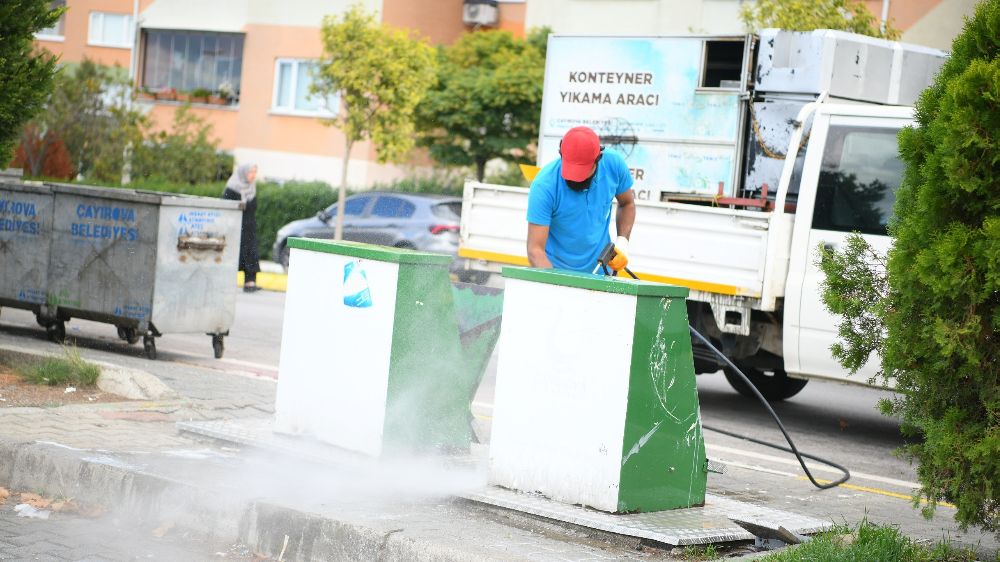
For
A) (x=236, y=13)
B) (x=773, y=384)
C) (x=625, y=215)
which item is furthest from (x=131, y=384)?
(x=236, y=13)

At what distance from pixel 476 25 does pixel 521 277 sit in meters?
27.8

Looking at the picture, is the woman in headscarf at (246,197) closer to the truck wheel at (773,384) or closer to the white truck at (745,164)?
the white truck at (745,164)

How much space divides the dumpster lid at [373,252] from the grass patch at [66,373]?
7.65ft

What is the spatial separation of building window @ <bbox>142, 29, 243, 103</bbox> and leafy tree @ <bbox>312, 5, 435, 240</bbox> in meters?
10.5

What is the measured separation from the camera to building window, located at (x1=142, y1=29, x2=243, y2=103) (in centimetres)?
3372

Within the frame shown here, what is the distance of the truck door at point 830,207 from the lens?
9.44m

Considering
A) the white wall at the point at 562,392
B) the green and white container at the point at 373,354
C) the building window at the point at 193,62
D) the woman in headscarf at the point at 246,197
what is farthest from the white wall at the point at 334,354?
the building window at the point at 193,62

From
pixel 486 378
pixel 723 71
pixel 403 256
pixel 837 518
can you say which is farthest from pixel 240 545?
pixel 723 71

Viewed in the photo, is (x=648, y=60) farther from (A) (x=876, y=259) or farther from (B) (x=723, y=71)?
(A) (x=876, y=259)

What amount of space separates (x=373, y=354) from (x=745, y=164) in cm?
690

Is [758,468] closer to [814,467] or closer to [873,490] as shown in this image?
[814,467]

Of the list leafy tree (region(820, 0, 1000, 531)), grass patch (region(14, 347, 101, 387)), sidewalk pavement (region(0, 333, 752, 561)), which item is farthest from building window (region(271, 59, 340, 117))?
leafy tree (region(820, 0, 1000, 531))

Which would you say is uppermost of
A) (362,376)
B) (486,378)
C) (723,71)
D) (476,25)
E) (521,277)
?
(476,25)

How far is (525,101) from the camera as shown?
2602cm
